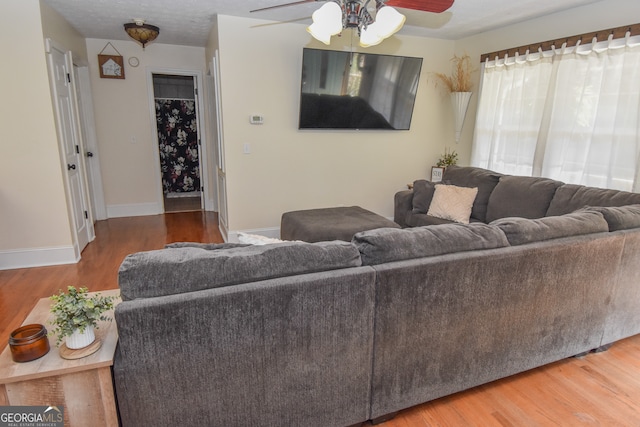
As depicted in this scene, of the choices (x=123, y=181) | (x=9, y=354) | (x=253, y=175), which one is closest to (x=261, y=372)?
(x=9, y=354)

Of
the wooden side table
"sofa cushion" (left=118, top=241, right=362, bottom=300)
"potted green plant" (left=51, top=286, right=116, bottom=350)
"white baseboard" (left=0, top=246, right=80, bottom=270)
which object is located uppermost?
"sofa cushion" (left=118, top=241, right=362, bottom=300)


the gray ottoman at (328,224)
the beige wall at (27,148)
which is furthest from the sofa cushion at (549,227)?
the beige wall at (27,148)

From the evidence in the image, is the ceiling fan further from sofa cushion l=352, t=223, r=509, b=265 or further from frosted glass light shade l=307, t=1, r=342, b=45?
sofa cushion l=352, t=223, r=509, b=265

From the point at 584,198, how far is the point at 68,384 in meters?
3.43

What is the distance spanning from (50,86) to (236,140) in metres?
1.74

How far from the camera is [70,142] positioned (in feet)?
13.2

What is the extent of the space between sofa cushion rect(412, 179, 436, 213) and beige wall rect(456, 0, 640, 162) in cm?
143

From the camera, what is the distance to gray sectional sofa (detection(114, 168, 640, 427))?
134cm

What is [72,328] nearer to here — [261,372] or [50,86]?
[261,372]

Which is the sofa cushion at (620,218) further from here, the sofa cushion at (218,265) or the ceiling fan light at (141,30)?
the ceiling fan light at (141,30)

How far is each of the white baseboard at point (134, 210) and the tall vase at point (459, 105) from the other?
4.57 meters

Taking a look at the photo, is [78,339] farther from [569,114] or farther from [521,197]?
[569,114]

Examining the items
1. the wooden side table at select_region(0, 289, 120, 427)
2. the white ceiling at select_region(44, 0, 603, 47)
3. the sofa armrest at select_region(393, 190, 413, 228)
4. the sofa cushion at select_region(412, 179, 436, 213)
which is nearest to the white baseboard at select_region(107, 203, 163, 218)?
the white ceiling at select_region(44, 0, 603, 47)

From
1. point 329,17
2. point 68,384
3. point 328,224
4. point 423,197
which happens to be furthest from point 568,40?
point 68,384
